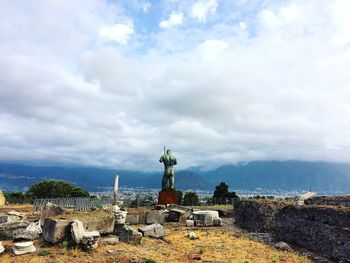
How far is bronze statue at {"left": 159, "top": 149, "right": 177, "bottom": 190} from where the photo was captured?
134ft

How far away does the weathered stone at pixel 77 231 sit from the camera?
16641 millimetres

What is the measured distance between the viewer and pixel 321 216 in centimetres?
2062

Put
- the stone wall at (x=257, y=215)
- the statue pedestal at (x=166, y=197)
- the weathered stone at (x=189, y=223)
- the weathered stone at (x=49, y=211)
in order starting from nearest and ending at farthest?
the weathered stone at (x=49, y=211) < the stone wall at (x=257, y=215) < the weathered stone at (x=189, y=223) < the statue pedestal at (x=166, y=197)

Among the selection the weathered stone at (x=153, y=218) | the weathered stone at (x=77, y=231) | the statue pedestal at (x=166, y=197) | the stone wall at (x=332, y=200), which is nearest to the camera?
the weathered stone at (x=77, y=231)

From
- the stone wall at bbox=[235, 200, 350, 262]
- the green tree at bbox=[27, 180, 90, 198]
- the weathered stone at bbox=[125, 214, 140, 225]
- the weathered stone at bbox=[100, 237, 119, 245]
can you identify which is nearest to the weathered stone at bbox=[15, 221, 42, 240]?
the weathered stone at bbox=[100, 237, 119, 245]

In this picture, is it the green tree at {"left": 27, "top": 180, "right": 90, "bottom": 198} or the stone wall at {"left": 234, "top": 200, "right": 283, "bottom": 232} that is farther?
the green tree at {"left": 27, "top": 180, "right": 90, "bottom": 198}

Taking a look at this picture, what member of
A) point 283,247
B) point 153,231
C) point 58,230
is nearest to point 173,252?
point 153,231

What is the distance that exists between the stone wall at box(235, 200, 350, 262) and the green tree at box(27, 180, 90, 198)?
39875mm

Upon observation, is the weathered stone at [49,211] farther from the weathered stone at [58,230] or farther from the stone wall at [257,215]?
the stone wall at [257,215]

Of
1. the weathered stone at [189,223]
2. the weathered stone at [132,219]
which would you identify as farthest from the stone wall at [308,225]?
the weathered stone at [132,219]

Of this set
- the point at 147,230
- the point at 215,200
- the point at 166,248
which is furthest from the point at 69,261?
the point at 215,200

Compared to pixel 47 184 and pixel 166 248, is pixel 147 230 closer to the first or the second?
pixel 166 248

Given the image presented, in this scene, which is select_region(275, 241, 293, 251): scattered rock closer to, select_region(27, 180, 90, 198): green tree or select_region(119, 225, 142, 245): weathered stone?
select_region(119, 225, 142, 245): weathered stone

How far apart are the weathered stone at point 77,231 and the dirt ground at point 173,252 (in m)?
0.42
